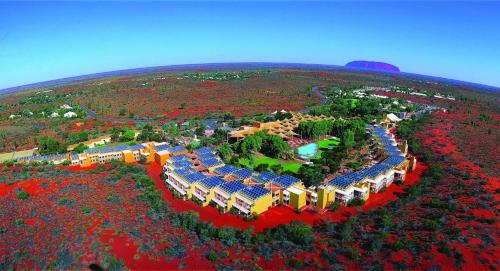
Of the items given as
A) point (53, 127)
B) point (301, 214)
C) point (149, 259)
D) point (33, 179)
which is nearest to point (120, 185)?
point (33, 179)

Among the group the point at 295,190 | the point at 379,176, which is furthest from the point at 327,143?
the point at 295,190

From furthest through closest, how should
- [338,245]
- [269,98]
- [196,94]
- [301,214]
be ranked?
[196,94] → [269,98] → [301,214] → [338,245]

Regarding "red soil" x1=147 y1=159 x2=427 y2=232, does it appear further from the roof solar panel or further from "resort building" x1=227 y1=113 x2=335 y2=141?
"resort building" x1=227 y1=113 x2=335 y2=141

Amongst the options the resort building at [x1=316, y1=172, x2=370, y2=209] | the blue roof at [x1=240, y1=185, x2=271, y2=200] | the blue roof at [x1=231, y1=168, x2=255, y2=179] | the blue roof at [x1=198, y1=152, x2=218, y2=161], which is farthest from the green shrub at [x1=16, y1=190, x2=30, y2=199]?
the resort building at [x1=316, y1=172, x2=370, y2=209]

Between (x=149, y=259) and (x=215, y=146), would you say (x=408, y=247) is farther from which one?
(x=215, y=146)

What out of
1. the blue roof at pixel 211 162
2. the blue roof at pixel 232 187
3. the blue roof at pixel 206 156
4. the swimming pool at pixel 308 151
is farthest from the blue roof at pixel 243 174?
the swimming pool at pixel 308 151

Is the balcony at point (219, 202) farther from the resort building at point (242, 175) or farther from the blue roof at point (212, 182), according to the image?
the resort building at point (242, 175)
